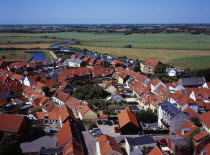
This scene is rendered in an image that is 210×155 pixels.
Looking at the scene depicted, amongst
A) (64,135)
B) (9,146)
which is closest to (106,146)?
(64,135)

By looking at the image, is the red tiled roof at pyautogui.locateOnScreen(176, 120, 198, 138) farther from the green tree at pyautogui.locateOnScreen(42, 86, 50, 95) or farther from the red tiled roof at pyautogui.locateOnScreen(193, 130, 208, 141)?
the green tree at pyautogui.locateOnScreen(42, 86, 50, 95)

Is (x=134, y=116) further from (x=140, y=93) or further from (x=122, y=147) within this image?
(x=140, y=93)

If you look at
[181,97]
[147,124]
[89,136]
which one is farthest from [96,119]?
[181,97]

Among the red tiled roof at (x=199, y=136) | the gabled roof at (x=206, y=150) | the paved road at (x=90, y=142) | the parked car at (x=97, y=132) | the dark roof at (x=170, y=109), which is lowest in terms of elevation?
the paved road at (x=90, y=142)

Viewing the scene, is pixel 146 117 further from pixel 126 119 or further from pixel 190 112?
pixel 190 112

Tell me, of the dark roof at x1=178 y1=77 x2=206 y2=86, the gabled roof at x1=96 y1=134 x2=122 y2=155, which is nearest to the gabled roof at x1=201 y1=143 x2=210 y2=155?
the gabled roof at x1=96 y1=134 x2=122 y2=155

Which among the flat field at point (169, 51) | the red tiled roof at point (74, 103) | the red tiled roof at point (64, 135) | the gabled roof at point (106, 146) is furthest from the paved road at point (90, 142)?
the flat field at point (169, 51)

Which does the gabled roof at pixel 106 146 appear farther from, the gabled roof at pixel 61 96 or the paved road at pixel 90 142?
the gabled roof at pixel 61 96
